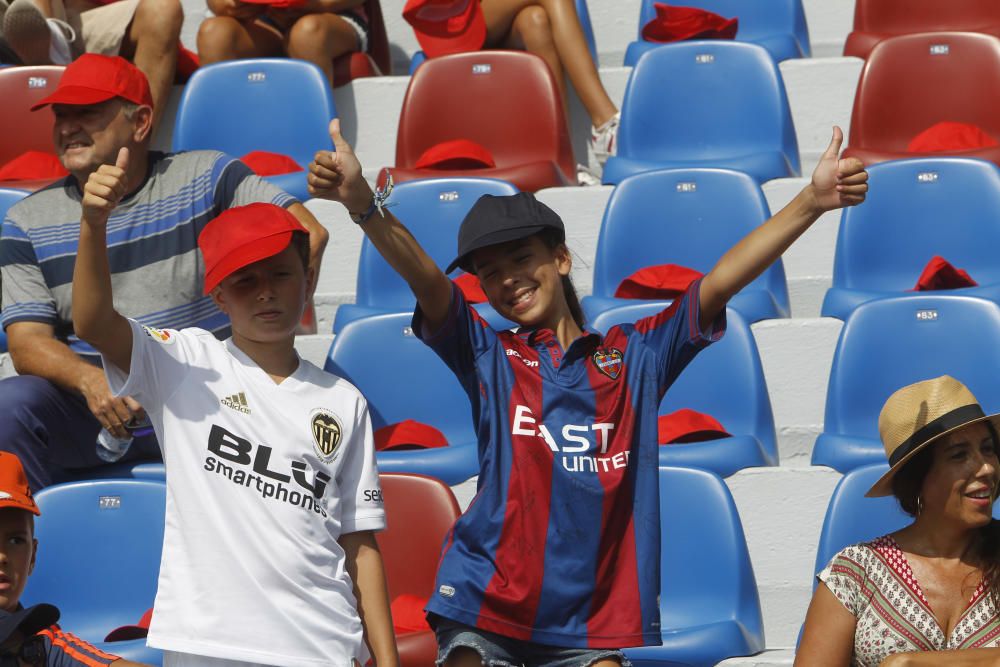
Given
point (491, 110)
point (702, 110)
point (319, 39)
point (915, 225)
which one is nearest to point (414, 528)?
point (915, 225)

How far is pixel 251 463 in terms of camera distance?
96.2 inches

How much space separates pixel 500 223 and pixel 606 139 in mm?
2743

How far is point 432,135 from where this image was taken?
5367mm

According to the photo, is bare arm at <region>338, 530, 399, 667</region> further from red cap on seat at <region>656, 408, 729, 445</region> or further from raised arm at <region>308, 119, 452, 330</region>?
red cap on seat at <region>656, 408, 729, 445</region>

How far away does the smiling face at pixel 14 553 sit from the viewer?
2682 millimetres

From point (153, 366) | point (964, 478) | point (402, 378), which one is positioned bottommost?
point (402, 378)

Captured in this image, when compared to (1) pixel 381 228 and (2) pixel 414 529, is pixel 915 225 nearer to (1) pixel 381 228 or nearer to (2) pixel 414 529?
(2) pixel 414 529

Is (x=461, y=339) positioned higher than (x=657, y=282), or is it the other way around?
(x=461, y=339)

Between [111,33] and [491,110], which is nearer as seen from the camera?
[491,110]

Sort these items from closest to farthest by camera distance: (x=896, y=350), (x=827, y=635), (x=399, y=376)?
(x=827, y=635) → (x=896, y=350) → (x=399, y=376)

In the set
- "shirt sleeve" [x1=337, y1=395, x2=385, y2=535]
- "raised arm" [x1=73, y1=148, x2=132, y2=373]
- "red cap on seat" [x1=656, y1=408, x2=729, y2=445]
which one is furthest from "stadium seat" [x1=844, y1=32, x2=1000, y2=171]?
"raised arm" [x1=73, y1=148, x2=132, y2=373]

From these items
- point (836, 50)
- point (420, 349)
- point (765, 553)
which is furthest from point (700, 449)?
point (836, 50)

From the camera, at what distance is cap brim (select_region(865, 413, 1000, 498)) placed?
2.75m

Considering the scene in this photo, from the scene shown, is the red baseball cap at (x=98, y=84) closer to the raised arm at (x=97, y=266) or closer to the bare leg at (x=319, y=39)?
the raised arm at (x=97, y=266)
